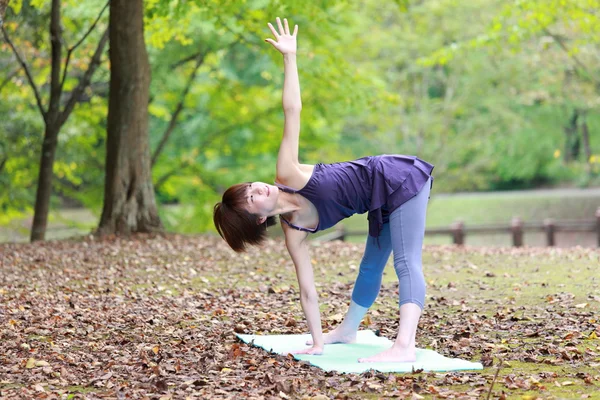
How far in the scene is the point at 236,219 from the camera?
15.5 ft

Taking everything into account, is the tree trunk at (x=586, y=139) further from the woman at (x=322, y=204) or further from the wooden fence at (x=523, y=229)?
the woman at (x=322, y=204)

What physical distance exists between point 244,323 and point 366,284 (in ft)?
4.22

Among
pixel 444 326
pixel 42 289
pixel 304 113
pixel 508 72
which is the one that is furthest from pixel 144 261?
pixel 508 72

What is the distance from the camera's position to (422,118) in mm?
24969

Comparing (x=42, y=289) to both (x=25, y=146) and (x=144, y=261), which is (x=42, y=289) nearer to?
(x=144, y=261)

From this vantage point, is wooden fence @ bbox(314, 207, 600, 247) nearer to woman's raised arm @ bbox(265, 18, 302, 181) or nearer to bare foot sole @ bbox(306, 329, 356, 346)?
bare foot sole @ bbox(306, 329, 356, 346)

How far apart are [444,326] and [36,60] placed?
13911 mm

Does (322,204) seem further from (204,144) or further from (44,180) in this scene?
(204,144)

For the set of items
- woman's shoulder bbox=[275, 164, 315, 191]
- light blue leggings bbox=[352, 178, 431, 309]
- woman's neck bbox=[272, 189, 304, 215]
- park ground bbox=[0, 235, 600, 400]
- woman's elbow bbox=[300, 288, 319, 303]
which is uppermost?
woman's shoulder bbox=[275, 164, 315, 191]

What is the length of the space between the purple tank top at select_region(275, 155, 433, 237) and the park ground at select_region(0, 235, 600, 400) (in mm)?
994

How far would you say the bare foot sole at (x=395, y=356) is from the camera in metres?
4.68

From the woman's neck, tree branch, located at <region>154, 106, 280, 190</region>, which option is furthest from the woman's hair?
tree branch, located at <region>154, 106, 280, 190</region>

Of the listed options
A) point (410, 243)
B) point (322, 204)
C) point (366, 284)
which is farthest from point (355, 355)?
point (322, 204)

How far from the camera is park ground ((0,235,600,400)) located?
4.23 meters
